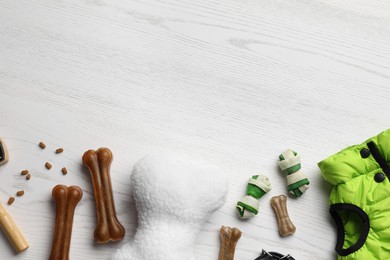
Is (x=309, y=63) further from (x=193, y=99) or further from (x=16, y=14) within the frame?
(x=16, y=14)

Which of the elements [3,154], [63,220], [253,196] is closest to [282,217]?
[253,196]

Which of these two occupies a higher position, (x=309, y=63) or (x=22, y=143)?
(x=309, y=63)

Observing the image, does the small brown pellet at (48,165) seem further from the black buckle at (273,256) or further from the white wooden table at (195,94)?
the black buckle at (273,256)

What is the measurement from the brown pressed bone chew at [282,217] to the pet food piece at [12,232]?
417mm

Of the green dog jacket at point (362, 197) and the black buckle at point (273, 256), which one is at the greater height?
the green dog jacket at point (362, 197)

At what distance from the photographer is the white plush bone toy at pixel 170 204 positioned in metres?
0.88

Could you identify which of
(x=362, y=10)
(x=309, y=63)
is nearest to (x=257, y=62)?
(x=309, y=63)

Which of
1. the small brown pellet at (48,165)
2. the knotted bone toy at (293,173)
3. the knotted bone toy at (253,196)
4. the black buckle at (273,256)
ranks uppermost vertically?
the knotted bone toy at (293,173)

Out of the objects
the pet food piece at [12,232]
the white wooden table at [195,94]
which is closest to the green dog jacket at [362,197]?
the white wooden table at [195,94]

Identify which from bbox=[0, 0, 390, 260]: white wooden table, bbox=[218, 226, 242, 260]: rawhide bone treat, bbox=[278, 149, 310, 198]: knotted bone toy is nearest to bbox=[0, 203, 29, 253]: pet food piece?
bbox=[0, 0, 390, 260]: white wooden table

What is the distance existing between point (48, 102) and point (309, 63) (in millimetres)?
456

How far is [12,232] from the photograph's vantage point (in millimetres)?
927

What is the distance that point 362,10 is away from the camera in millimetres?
1016

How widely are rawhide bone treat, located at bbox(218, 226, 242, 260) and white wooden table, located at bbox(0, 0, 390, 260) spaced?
0.06 feet
